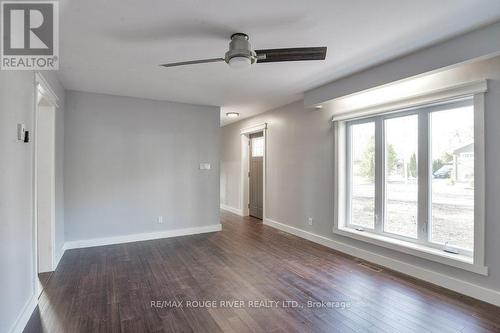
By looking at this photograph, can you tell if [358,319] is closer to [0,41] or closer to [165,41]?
[165,41]

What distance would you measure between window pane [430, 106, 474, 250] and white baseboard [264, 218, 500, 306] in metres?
0.40

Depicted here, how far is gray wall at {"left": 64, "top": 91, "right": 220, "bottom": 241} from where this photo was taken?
4.34 m

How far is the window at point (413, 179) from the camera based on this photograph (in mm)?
2916

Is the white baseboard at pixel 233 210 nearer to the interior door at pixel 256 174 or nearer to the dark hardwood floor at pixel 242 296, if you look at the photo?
the interior door at pixel 256 174

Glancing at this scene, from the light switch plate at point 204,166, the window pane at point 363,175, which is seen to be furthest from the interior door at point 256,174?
the window pane at point 363,175

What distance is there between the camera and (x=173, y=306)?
2.54 m

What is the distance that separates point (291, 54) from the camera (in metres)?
2.24

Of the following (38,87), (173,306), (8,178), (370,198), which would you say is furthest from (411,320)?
(38,87)

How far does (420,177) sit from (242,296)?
→ 2556 mm

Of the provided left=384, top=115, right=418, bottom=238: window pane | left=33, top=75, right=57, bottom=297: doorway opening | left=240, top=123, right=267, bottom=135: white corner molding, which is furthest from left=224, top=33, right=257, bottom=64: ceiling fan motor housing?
left=240, top=123, right=267, bottom=135: white corner molding

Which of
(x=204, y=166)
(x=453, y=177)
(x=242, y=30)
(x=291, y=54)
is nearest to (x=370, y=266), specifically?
(x=453, y=177)

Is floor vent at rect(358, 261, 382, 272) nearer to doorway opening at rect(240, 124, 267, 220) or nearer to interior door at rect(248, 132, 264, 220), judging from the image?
doorway opening at rect(240, 124, 267, 220)

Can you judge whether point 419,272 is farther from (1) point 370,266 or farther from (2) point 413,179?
(2) point 413,179

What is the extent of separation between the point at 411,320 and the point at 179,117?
4616mm
